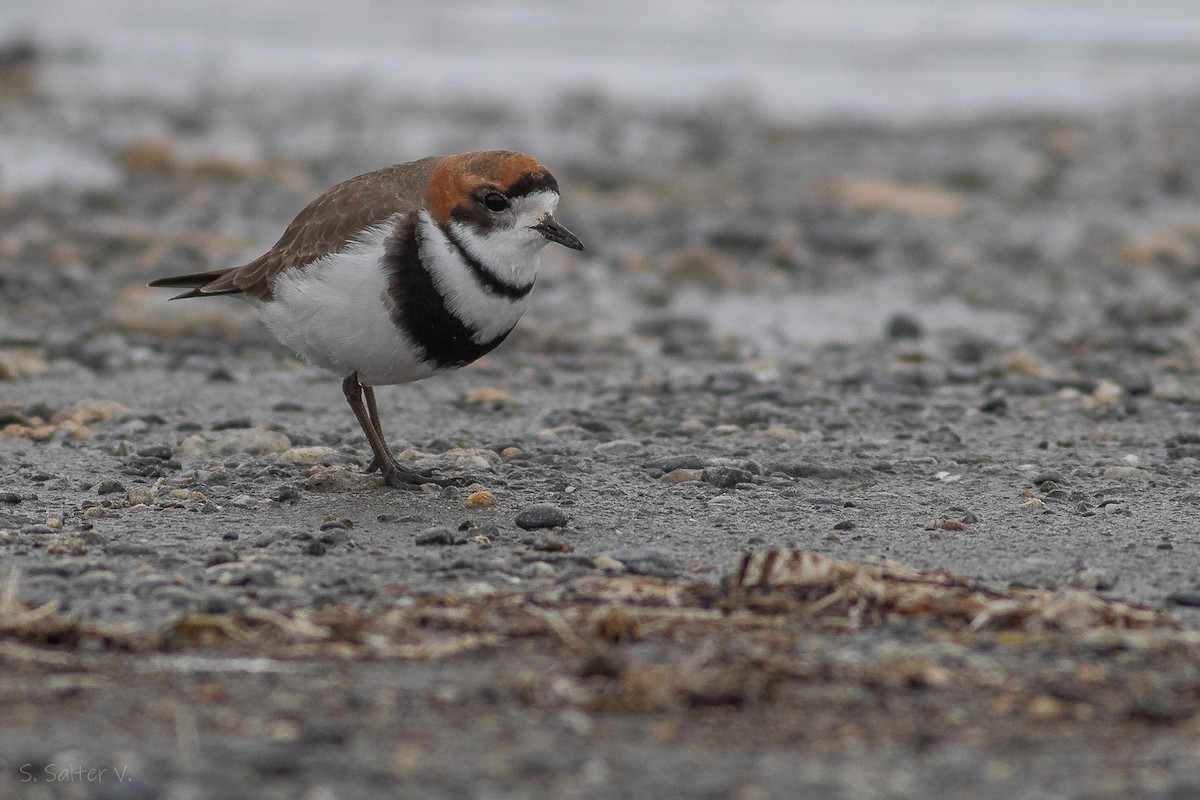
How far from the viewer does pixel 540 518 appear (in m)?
4.40

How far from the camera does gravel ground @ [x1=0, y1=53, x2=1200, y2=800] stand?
278 centimetres

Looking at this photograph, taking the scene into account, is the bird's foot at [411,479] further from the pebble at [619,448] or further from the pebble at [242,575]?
the pebble at [242,575]

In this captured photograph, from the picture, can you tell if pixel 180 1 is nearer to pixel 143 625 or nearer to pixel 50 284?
pixel 50 284

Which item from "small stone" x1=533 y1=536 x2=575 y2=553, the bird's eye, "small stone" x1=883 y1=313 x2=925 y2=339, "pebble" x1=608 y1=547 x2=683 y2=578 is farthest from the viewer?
"small stone" x1=883 y1=313 x2=925 y2=339

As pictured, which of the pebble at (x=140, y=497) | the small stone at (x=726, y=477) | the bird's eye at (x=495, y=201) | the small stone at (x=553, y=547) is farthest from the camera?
the small stone at (x=726, y=477)

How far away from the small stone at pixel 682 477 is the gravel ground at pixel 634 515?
0.4 inches

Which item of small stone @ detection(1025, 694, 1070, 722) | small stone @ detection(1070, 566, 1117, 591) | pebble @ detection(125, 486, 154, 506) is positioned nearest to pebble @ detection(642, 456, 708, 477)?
small stone @ detection(1070, 566, 1117, 591)

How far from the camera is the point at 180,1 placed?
63.7 ft

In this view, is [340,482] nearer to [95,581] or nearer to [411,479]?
[411,479]

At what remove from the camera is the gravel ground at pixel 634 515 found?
9.11ft

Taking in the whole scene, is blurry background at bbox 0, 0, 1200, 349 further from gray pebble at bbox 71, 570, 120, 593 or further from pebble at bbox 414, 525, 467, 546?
gray pebble at bbox 71, 570, 120, 593

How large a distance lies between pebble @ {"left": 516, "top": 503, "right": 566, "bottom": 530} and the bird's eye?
1.01 metres

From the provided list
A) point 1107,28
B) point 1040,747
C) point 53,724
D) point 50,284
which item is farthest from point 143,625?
point 1107,28

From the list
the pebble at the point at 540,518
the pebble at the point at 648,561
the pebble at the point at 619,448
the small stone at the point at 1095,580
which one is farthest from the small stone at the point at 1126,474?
the pebble at the point at 540,518
